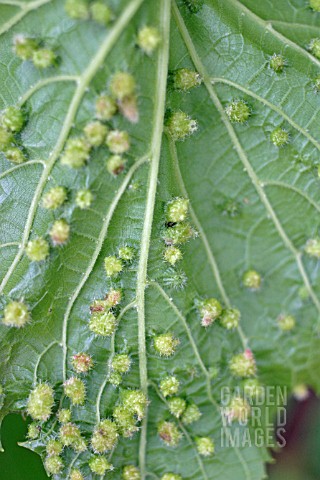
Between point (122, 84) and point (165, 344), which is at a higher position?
point (122, 84)

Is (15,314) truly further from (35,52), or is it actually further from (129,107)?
(35,52)

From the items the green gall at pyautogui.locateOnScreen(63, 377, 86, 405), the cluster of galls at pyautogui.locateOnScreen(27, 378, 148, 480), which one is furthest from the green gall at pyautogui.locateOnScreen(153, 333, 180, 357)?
the green gall at pyautogui.locateOnScreen(63, 377, 86, 405)

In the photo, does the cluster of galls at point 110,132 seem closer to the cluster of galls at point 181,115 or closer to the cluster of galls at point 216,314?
the cluster of galls at point 181,115

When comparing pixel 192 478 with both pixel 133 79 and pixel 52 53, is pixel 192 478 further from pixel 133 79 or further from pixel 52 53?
pixel 52 53

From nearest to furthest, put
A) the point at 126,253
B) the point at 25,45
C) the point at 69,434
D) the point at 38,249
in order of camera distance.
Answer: the point at 25,45 → the point at 38,249 → the point at 126,253 → the point at 69,434

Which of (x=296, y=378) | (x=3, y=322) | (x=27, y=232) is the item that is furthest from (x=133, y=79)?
(x=296, y=378)

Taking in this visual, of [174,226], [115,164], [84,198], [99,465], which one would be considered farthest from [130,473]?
[115,164]

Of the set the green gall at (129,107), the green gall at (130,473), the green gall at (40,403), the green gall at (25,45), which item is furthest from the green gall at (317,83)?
the green gall at (130,473)

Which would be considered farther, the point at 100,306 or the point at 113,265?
the point at 100,306

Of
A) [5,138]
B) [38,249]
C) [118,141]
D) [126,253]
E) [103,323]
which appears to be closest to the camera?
[118,141]
